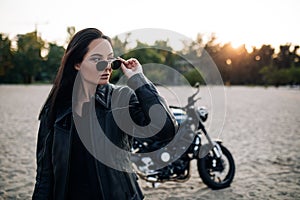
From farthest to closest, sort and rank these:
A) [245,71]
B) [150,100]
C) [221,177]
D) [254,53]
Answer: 1. [254,53]
2. [245,71]
3. [221,177]
4. [150,100]

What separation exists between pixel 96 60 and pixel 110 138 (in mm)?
399

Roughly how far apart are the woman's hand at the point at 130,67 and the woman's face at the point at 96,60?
0.23 ft

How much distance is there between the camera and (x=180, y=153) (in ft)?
14.1

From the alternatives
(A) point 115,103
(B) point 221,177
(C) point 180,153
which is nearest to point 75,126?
(A) point 115,103

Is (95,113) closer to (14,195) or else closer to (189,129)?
(189,129)

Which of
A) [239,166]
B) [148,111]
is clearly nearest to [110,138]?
[148,111]

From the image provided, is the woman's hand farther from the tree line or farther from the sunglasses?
the tree line

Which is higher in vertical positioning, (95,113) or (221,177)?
(95,113)

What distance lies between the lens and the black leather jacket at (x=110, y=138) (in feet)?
5.09

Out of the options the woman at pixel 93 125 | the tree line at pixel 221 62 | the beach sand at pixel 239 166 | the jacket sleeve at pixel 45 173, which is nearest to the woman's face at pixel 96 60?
the woman at pixel 93 125

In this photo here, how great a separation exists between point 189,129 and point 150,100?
114 inches

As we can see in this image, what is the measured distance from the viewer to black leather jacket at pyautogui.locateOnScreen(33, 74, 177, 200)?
1.55 m

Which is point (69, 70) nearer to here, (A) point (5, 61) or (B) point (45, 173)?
(B) point (45, 173)

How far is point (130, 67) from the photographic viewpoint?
166cm
